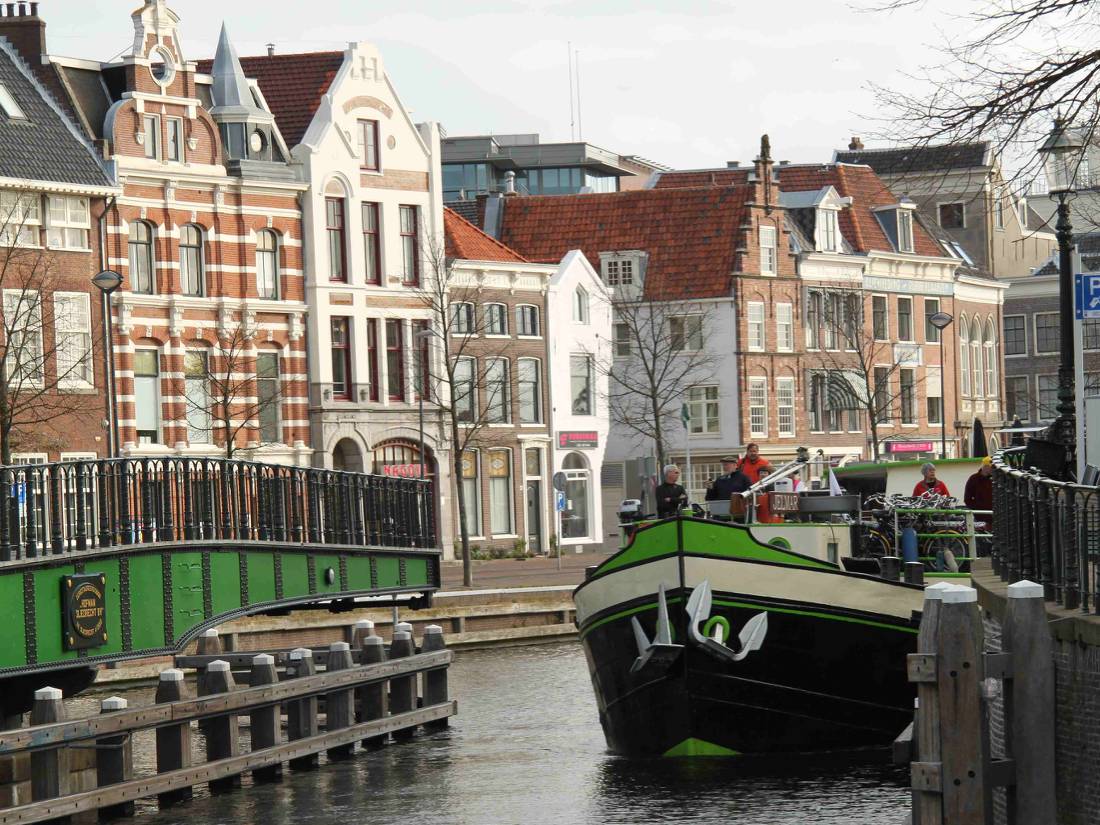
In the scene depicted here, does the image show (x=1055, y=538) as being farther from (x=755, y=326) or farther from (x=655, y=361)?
(x=755, y=326)

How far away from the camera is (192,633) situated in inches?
906

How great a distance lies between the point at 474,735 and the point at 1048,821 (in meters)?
16.5

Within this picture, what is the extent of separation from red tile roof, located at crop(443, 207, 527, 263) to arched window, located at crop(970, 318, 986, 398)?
26003 mm

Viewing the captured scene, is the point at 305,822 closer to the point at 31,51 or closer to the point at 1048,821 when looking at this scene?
the point at 1048,821

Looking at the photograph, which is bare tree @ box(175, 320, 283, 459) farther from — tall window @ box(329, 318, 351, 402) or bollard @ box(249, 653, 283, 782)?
bollard @ box(249, 653, 283, 782)

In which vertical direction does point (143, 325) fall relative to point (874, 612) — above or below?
above

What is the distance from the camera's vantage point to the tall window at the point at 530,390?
212 feet

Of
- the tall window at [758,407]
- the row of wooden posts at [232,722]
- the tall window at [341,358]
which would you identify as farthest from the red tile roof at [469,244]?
the row of wooden posts at [232,722]

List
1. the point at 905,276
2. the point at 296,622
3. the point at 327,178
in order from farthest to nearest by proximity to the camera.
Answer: the point at 905,276 → the point at 327,178 → the point at 296,622

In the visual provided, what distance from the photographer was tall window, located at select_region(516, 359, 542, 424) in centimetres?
6475

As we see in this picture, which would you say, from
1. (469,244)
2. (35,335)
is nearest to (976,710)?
(35,335)

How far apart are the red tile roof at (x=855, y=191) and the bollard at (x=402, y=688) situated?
1992 inches

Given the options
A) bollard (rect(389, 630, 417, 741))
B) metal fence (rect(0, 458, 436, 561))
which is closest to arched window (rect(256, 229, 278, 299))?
metal fence (rect(0, 458, 436, 561))

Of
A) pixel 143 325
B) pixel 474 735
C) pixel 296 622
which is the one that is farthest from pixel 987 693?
pixel 143 325
